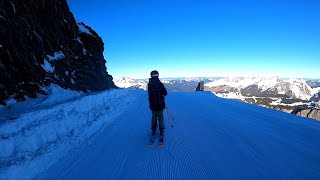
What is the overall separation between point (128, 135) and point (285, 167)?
6194mm

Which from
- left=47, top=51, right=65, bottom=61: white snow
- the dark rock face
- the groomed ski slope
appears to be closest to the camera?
the groomed ski slope

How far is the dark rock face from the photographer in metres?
13.0

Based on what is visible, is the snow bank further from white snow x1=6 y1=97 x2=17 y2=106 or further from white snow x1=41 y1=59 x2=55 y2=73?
white snow x1=41 y1=59 x2=55 y2=73

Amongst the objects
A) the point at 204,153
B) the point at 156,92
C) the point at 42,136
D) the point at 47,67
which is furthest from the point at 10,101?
the point at 204,153

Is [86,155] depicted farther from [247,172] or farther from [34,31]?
[34,31]

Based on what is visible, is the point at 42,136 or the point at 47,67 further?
the point at 47,67

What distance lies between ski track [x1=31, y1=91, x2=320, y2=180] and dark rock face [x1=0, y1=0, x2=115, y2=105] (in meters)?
5.96

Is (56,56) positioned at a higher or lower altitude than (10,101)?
higher

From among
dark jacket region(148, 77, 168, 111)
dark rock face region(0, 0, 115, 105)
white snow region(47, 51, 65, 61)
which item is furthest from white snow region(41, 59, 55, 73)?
dark jacket region(148, 77, 168, 111)

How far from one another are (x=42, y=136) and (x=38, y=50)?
36.4 feet

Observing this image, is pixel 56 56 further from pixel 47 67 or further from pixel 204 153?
pixel 204 153

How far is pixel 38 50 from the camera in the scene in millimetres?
17141

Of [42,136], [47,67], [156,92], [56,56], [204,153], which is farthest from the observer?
[56,56]

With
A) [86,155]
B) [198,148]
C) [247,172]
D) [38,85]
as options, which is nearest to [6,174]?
[86,155]
